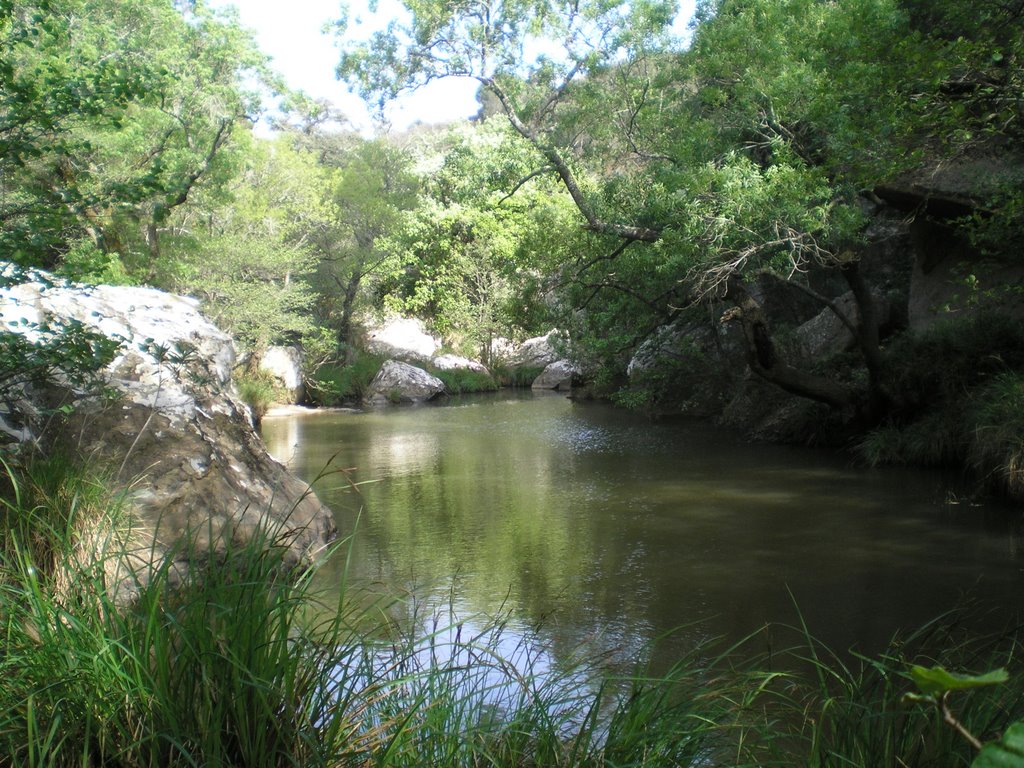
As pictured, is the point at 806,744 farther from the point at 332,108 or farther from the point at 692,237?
the point at 332,108

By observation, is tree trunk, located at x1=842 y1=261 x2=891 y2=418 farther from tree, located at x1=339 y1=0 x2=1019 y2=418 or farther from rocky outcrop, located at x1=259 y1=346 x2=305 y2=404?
rocky outcrop, located at x1=259 y1=346 x2=305 y2=404

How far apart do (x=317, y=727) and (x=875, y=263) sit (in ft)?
46.6

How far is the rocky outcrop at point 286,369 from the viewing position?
22484 millimetres

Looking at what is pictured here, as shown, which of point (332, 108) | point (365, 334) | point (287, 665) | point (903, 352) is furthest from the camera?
point (332, 108)

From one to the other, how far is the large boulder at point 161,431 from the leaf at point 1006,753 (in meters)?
4.53

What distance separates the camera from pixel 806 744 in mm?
3670

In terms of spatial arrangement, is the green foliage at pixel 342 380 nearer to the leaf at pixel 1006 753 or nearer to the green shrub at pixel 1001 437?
the green shrub at pixel 1001 437

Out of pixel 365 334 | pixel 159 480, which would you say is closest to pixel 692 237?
pixel 159 480

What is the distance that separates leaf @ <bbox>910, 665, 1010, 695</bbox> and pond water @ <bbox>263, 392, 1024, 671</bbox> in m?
2.00

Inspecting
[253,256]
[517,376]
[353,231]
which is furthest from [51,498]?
[353,231]

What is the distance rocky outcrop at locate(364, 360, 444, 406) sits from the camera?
23.7 metres

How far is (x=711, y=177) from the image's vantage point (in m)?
9.71

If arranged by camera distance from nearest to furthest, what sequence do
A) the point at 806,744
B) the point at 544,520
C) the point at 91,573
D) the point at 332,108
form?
the point at 91,573
the point at 806,744
the point at 544,520
the point at 332,108

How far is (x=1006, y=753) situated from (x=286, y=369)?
907 inches
